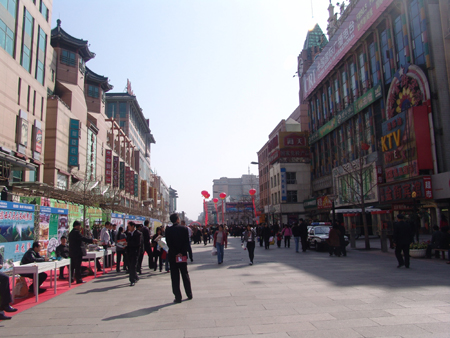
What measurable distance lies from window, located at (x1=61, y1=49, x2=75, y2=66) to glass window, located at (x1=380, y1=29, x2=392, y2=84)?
33.0 meters

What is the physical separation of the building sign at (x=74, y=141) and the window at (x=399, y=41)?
3120 cm

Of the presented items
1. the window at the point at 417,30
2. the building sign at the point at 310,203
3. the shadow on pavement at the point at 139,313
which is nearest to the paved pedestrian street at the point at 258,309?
the shadow on pavement at the point at 139,313

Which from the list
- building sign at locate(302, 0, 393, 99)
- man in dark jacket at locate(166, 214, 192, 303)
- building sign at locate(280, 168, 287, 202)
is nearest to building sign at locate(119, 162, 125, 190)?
building sign at locate(280, 168, 287, 202)

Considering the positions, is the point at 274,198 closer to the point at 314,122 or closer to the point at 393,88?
the point at 314,122

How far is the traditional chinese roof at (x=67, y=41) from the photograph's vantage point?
136 feet

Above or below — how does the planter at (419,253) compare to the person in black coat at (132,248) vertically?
below

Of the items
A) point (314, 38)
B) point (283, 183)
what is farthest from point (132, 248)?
point (314, 38)

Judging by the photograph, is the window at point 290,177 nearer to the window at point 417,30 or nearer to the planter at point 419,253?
the window at point 417,30

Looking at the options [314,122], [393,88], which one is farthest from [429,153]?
[314,122]

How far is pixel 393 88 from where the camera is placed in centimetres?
3128

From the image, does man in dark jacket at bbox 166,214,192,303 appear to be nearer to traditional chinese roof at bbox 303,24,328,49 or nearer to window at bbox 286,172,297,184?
window at bbox 286,172,297,184

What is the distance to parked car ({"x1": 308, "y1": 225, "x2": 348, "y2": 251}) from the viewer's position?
70.3ft

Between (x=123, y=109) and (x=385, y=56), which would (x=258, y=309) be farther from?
(x=123, y=109)

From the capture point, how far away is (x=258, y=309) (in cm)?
692
